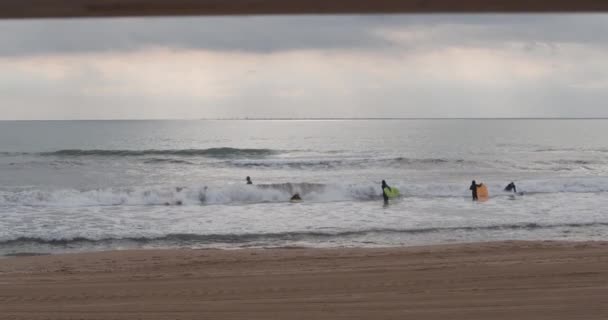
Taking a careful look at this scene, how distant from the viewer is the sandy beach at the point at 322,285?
5.00 meters

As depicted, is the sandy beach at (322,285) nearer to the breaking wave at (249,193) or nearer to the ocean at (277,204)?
the ocean at (277,204)

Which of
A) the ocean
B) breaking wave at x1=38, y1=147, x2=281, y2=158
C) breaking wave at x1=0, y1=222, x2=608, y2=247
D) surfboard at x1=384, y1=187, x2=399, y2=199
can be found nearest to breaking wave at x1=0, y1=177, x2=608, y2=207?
the ocean

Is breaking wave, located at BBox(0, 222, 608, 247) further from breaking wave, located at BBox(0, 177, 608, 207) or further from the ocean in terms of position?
breaking wave, located at BBox(0, 177, 608, 207)

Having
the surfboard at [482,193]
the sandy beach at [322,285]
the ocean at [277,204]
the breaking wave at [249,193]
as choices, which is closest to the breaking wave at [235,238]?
the ocean at [277,204]

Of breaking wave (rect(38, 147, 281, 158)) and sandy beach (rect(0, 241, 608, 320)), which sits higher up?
Result: breaking wave (rect(38, 147, 281, 158))

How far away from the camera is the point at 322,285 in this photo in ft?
19.4

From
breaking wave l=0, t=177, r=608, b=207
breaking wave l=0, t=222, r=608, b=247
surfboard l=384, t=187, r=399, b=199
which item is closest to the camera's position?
breaking wave l=0, t=222, r=608, b=247

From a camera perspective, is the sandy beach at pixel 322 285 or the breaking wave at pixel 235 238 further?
the breaking wave at pixel 235 238

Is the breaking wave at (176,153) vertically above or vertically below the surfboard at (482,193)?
above

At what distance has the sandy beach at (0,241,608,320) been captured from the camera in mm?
5000

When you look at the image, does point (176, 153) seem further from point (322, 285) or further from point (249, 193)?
point (322, 285)

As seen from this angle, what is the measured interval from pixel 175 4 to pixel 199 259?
650cm

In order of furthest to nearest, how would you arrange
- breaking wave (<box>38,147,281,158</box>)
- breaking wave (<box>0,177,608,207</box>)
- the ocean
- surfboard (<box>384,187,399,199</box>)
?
breaking wave (<box>38,147,281,158</box>)
surfboard (<box>384,187,399,199</box>)
breaking wave (<box>0,177,608,207</box>)
the ocean

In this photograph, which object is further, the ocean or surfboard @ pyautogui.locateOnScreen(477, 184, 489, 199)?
surfboard @ pyautogui.locateOnScreen(477, 184, 489, 199)
